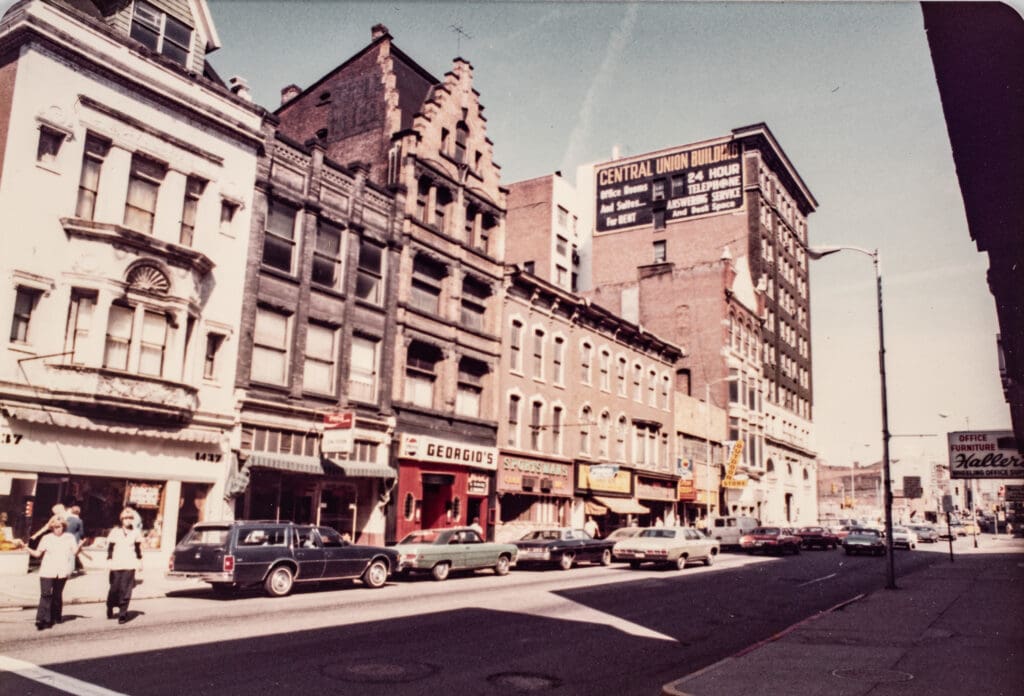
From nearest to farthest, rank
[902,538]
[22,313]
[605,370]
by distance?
[22,313], [605,370], [902,538]

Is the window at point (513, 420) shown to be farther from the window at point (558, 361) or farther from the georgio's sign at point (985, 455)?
the georgio's sign at point (985, 455)

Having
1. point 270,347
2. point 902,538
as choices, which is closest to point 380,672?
point 270,347

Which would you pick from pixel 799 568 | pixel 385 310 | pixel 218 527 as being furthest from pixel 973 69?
pixel 799 568

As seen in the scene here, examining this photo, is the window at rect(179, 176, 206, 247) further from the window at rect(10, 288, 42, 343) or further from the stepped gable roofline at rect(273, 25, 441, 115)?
the stepped gable roofline at rect(273, 25, 441, 115)

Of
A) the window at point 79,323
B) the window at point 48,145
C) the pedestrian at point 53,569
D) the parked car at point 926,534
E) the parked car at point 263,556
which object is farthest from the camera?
the parked car at point 926,534

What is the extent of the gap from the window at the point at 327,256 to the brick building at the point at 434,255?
2906 mm

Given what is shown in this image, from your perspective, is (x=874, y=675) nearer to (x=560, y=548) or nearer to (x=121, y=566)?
(x=121, y=566)

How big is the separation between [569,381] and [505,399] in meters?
5.69

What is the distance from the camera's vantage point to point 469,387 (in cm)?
3409

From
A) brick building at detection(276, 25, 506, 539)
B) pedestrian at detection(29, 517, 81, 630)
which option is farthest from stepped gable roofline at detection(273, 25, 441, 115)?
pedestrian at detection(29, 517, 81, 630)

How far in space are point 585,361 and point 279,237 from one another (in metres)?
20.4

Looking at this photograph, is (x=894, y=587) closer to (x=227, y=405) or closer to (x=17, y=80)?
(x=227, y=405)

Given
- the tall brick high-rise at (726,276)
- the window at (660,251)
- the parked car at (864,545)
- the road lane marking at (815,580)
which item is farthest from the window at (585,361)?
Answer: the window at (660,251)

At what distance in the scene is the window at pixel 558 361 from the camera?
3938 cm
